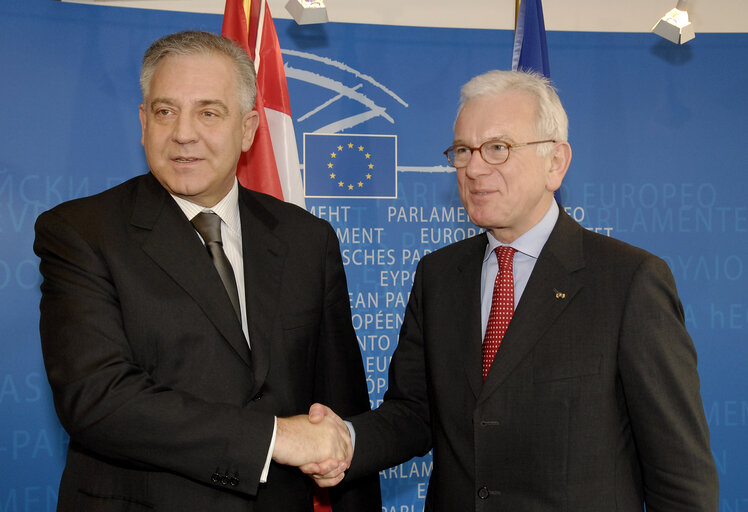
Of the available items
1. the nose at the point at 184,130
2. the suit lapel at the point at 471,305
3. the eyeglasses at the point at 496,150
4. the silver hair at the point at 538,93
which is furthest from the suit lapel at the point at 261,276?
the silver hair at the point at 538,93

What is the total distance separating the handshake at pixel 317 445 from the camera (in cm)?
196

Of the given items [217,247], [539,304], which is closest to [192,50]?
[217,247]

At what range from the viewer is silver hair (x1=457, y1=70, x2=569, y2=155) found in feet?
6.82

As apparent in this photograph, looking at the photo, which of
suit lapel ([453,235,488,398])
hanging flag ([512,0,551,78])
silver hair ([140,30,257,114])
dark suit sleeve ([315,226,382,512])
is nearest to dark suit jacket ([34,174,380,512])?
dark suit sleeve ([315,226,382,512])

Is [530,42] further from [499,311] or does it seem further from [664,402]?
[664,402]

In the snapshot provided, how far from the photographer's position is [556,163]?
2.12 meters

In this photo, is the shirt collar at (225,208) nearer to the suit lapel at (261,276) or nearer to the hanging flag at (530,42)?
the suit lapel at (261,276)

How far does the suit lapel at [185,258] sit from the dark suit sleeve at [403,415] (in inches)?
25.3

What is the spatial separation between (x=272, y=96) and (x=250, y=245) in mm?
1503

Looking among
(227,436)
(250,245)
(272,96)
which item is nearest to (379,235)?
(272,96)

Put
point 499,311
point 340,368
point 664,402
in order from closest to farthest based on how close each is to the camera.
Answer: point 664,402 → point 499,311 → point 340,368

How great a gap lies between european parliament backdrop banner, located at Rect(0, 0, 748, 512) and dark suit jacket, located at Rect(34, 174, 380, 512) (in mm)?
1997

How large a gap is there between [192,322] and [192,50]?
2.97 feet

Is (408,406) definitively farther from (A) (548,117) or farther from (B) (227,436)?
(A) (548,117)
